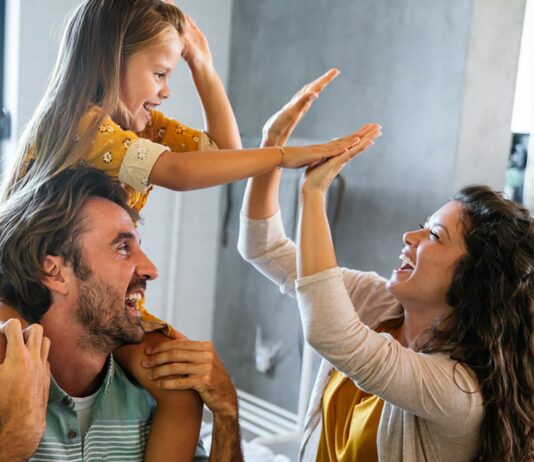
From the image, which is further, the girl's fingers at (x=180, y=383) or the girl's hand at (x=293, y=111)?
the girl's hand at (x=293, y=111)

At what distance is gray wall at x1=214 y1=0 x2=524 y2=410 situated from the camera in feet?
7.59

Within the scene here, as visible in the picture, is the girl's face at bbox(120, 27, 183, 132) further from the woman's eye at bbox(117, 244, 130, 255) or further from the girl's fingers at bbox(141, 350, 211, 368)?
the girl's fingers at bbox(141, 350, 211, 368)

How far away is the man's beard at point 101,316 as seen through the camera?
4.24ft

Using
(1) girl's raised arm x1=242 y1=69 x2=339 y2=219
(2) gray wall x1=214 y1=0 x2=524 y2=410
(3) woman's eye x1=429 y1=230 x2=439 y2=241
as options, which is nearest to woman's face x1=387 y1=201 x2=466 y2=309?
(3) woman's eye x1=429 y1=230 x2=439 y2=241

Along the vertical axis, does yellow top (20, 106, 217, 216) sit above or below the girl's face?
below

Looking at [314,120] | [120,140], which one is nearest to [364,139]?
[120,140]

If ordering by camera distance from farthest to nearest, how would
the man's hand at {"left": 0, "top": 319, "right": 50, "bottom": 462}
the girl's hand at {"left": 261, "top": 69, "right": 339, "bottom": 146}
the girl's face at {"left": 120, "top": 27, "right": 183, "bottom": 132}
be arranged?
the girl's hand at {"left": 261, "top": 69, "right": 339, "bottom": 146}, the girl's face at {"left": 120, "top": 27, "right": 183, "bottom": 132}, the man's hand at {"left": 0, "top": 319, "right": 50, "bottom": 462}

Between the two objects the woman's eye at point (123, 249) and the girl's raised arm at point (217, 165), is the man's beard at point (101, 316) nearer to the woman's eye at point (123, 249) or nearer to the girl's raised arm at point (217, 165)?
the woman's eye at point (123, 249)

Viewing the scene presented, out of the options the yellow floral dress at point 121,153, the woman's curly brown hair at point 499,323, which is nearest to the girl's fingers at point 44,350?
the yellow floral dress at point 121,153

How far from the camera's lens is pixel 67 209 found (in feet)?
4.21

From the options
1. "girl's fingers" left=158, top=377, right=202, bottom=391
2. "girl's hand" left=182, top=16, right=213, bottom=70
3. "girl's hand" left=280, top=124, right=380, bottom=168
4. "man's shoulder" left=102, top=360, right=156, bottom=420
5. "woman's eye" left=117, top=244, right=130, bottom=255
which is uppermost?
"girl's hand" left=182, top=16, right=213, bottom=70

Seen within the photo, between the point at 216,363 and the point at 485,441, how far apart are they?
1.77ft

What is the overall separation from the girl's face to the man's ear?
0.34 metres

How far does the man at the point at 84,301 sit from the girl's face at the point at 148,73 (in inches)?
7.0
